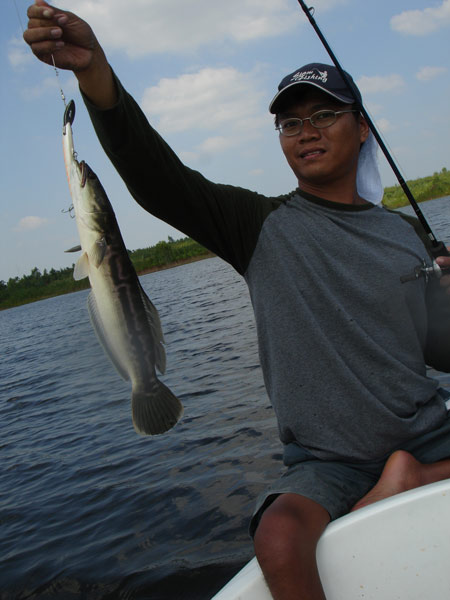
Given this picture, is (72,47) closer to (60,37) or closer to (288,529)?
(60,37)

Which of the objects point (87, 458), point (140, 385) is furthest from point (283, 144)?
point (87, 458)

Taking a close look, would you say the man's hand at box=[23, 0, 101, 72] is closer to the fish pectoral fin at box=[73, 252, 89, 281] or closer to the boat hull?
the fish pectoral fin at box=[73, 252, 89, 281]

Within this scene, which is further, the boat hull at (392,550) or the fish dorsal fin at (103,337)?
→ the fish dorsal fin at (103,337)

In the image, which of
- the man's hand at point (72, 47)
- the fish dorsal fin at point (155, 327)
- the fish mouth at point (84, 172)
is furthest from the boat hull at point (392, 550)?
the man's hand at point (72, 47)

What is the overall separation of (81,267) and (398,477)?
1553 mm

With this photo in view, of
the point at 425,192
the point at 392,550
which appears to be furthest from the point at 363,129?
the point at 425,192

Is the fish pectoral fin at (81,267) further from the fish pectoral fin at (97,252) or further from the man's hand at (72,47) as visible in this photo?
the man's hand at (72,47)

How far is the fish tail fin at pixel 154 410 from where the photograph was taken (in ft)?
7.55

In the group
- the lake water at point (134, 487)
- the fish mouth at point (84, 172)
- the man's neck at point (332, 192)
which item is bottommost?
the lake water at point (134, 487)

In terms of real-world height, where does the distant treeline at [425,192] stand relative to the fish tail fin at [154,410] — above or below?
above

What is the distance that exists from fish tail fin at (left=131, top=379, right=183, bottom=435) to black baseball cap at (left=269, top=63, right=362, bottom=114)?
4.99 feet

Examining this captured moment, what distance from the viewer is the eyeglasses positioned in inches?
107

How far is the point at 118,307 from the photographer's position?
2.28m

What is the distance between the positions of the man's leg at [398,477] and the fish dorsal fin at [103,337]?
1.12 metres
